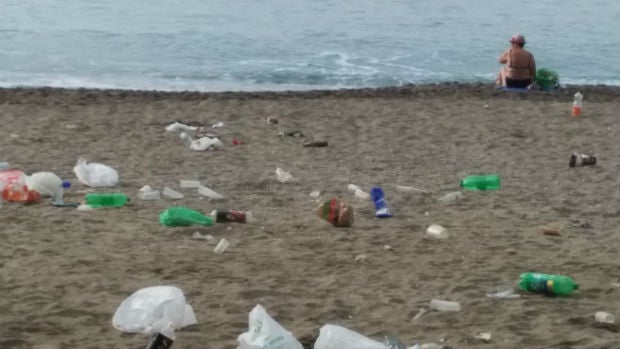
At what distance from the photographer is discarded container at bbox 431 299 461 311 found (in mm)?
4820

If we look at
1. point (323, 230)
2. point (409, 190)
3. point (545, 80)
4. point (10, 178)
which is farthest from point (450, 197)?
point (545, 80)

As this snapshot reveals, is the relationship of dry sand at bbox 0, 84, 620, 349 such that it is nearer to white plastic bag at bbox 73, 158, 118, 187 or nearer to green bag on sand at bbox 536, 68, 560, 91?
white plastic bag at bbox 73, 158, 118, 187

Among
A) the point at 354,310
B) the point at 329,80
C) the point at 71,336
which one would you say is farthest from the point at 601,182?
the point at 329,80

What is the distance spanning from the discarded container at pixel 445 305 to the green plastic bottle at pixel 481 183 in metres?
3.41

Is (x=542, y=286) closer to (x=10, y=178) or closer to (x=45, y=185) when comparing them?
(x=45, y=185)

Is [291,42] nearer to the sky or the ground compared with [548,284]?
nearer to the sky

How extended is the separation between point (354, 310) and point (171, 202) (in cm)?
302

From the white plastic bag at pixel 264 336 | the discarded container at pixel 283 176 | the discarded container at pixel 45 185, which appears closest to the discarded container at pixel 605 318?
the white plastic bag at pixel 264 336

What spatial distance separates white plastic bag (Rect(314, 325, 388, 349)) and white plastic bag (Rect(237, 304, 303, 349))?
10 cm

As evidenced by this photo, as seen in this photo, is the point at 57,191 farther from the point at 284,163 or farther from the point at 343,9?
the point at 343,9

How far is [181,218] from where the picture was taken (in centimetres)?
668

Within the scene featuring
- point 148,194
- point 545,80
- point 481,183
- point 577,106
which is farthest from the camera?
point 545,80

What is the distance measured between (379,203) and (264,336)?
3.33 metres

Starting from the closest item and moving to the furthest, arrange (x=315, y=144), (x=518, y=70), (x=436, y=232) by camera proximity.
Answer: (x=436, y=232) → (x=315, y=144) → (x=518, y=70)
